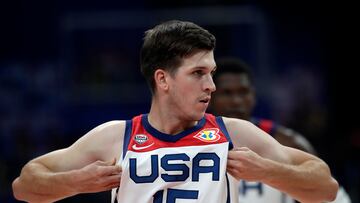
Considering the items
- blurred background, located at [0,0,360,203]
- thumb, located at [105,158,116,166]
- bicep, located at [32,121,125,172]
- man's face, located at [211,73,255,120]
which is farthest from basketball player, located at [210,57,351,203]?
blurred background, located at [0,0,360,203]

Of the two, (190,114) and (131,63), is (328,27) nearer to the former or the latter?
(131,63)

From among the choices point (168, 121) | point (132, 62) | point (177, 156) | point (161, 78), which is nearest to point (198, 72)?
point (161, 78)

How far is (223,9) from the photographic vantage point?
13.2m

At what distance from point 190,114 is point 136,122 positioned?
0.40m

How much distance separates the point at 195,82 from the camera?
183 inches

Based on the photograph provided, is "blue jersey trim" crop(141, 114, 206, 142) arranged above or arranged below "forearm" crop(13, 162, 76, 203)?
above

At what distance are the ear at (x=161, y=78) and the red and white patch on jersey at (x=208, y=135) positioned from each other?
33cm

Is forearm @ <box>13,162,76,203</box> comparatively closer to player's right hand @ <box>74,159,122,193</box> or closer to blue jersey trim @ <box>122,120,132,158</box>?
player's right hand @ <box>74,159,122,193</box>

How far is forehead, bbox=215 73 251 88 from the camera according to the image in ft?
24.4

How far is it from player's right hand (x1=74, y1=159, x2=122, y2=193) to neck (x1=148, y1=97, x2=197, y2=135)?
16.2 inches

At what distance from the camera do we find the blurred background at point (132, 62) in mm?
12516

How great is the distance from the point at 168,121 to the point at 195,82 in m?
0.35

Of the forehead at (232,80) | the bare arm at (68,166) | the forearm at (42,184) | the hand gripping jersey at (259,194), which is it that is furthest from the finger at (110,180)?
the forehead at (232,80)

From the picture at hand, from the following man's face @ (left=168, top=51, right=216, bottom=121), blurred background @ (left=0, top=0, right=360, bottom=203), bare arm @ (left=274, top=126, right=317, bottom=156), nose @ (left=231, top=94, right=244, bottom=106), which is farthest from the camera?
blurred background @ (left=0, top=0, right=360, bottom=203)
